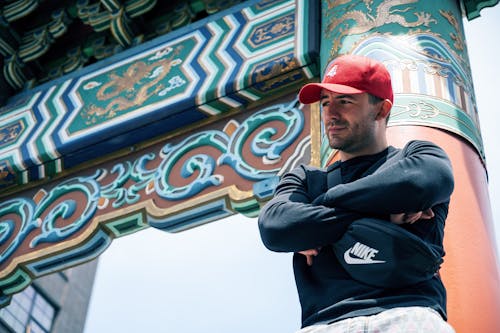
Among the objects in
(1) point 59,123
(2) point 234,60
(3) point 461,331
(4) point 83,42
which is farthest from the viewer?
(4) point 83,42

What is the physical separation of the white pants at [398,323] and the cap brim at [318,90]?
0.50 m

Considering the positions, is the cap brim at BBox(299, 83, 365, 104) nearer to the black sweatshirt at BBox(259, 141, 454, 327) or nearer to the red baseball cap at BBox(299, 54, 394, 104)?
the red baseball cap at BBox(299, 54, 394, 104)

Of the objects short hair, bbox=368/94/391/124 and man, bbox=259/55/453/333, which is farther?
short hair, bbox=368/94/391/124

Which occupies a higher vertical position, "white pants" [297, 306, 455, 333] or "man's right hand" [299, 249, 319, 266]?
"man's right hand" [299, 249, 319, 266]

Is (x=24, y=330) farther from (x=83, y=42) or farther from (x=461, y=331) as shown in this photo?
(x=461, y=331)

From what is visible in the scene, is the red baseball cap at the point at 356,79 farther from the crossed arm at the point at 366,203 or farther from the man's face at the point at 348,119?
the crossed arm at the point at 366,203

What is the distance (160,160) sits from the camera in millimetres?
4082

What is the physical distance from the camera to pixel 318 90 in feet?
6.38

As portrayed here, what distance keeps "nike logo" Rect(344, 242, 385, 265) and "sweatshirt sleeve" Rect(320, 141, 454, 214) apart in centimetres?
8

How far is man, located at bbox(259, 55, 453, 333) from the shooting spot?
5.40ft

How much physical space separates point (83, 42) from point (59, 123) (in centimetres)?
88

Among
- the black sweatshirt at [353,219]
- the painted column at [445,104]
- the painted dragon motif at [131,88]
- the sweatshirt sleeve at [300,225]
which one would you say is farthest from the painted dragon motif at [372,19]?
the sweatshirt sleeve at [300,225]

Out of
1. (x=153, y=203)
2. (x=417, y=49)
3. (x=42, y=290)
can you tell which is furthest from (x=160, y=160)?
(x=42, y=290)

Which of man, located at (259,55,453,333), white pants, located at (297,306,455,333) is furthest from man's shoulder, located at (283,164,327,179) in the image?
white pants, located at (297,306,455,333)
